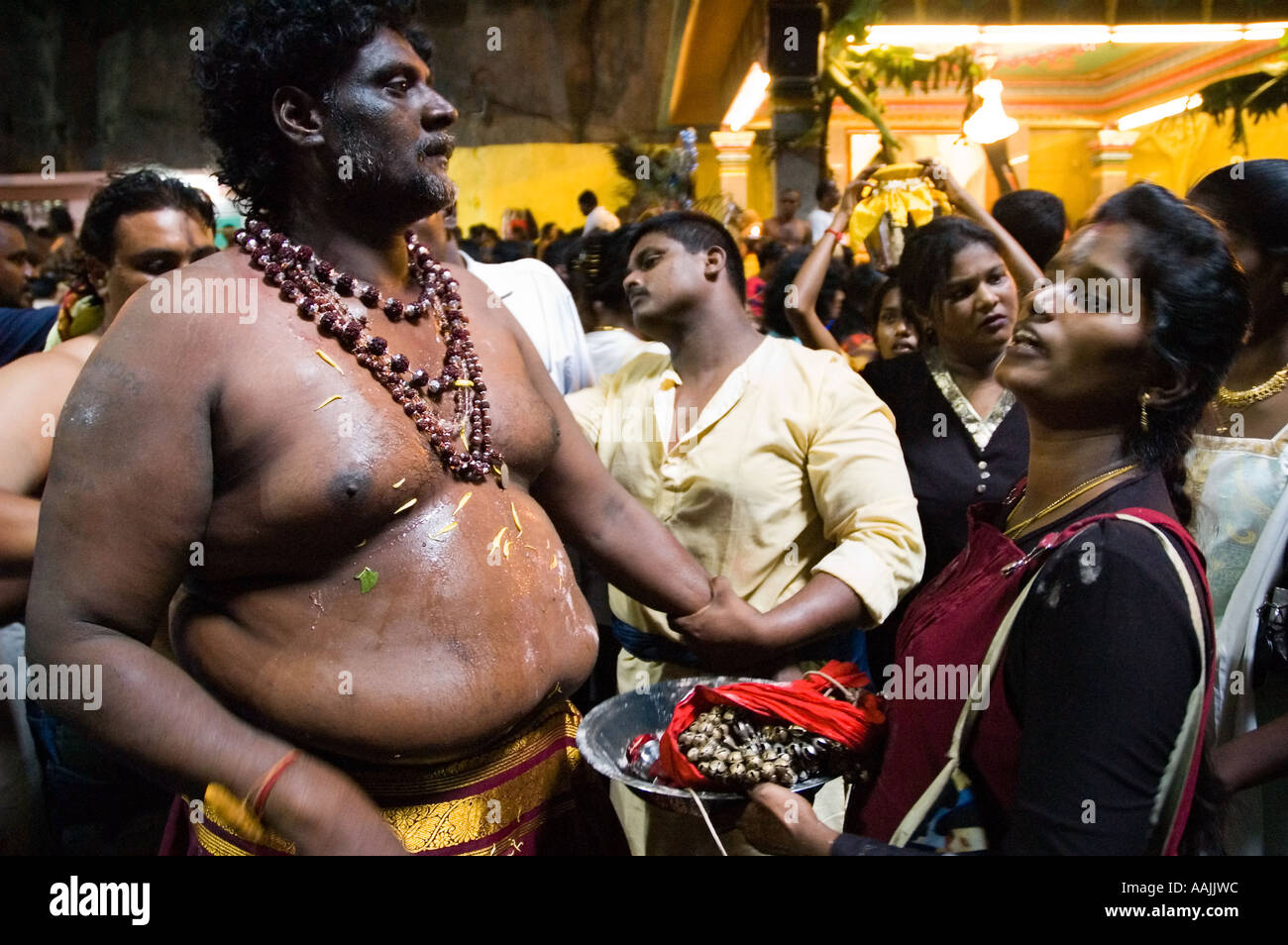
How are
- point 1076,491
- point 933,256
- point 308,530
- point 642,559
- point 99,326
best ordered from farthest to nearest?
point 933,256
point 99,326
point 642,559
point 1076,491
point 308,530

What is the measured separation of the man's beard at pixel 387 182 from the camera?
1.44m

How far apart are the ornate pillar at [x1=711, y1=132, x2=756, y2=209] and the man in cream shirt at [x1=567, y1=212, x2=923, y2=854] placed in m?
7.21

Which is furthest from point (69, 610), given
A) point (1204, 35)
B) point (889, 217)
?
point (1204, 35)

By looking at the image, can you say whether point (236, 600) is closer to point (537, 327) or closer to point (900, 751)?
point (900, 751)

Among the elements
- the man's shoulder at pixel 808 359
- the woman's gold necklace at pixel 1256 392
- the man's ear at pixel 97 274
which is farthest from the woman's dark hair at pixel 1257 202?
the man's ear at pixel 97 274

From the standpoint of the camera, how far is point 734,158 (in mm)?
9594

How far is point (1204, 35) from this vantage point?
5.76 m

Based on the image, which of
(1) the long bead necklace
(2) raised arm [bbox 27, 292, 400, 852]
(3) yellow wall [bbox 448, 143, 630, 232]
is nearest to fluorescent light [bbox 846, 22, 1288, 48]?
(3) yellow wall [bbox 448, 143, 630, 232]

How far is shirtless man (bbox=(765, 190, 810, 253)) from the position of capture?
21.7 ft

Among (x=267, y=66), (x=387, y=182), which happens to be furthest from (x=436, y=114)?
(x=267, y=66)

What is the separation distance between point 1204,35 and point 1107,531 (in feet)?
19.8

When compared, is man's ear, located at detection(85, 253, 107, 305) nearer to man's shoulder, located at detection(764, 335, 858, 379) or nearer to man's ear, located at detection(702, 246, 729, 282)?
man's ear, located at detection(702, 246, 729, 282)

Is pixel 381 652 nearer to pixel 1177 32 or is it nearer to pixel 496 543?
pixel 496 543

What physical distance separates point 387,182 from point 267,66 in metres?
0.25
